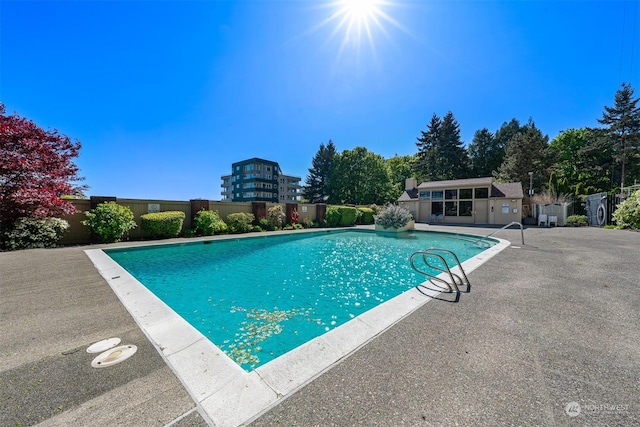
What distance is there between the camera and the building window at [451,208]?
77.6 ft

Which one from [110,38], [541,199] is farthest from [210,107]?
[541,199]

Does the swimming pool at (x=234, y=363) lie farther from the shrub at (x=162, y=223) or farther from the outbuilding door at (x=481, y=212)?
the outbuilding door at (x=481, y=212)

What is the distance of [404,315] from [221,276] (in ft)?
16.1

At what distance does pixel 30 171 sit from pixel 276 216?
36.5 feet

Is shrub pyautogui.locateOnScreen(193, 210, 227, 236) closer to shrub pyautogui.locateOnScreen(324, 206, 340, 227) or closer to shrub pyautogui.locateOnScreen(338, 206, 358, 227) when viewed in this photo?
shrub pyautogui.locateOnScreen(324, 206, 340, 227)

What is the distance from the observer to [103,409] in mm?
1651

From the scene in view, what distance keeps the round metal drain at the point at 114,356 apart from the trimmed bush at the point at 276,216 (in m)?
14.0

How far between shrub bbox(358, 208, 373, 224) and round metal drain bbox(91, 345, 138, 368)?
21.9m

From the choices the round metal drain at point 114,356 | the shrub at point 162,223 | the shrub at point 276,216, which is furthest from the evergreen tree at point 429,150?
the round metal drain at point 114,356

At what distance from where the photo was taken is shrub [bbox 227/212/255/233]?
14094mm

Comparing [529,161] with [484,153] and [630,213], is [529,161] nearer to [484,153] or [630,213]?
[484,153]

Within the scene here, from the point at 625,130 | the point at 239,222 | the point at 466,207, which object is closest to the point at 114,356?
the point at 239,222

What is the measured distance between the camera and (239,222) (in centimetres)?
1425

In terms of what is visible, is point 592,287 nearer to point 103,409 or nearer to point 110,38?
point 103,409
